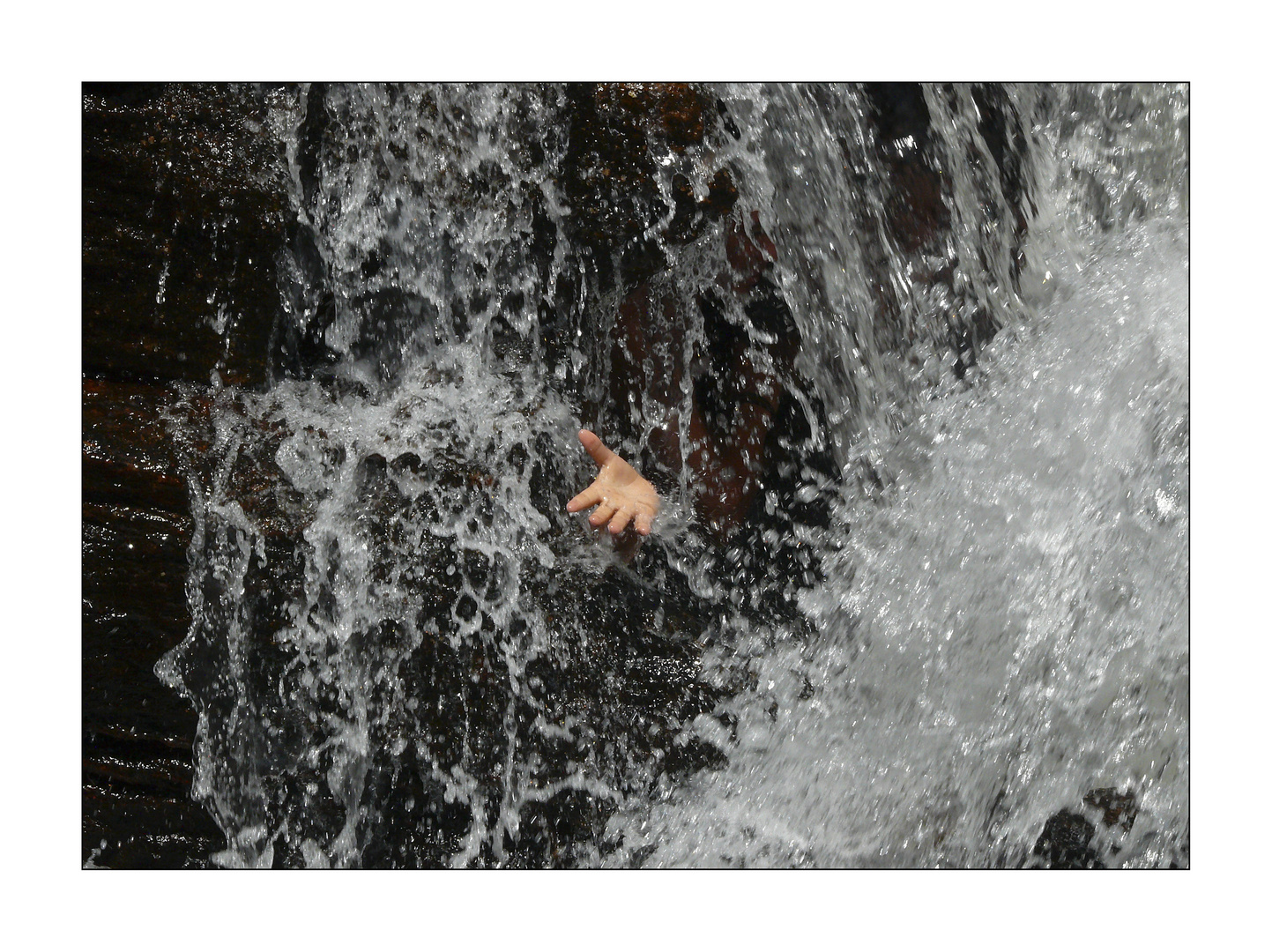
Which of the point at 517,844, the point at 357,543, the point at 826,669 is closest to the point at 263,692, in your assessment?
the point at 357,543

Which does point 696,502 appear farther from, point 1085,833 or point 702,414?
point 1085,833

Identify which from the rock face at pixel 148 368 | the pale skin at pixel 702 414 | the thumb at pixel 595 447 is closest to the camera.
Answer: the thumb at pixel 595 447

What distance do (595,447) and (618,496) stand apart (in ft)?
0.45

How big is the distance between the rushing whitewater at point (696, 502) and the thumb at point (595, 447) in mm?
183

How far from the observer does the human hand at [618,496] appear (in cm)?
132

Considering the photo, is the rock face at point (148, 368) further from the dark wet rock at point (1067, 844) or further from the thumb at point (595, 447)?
the dark wet rock at point (1067, 844)

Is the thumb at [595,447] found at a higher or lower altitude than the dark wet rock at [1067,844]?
higher

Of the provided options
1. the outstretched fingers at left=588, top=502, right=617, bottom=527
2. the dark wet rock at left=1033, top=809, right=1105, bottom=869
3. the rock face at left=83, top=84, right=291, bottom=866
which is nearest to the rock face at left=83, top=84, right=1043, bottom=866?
the rock face at left=83, top=84, right=291, bottom=866

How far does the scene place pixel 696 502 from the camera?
1.51 m

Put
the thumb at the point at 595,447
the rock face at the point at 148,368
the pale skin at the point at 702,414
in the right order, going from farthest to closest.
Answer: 1. the pale skin at the point at 702,414
2. the rock face at the point at 148,368
3. the thumb at the point at 595,447

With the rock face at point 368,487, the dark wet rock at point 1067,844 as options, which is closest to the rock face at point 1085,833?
the dark wet rock at point 1067,844

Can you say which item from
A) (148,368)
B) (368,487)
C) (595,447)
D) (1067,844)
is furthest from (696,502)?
(148,368)

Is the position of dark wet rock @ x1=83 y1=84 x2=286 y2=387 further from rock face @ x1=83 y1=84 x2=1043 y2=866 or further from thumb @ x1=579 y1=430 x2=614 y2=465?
thumb @ x1=579 y1=430 x2=614 y2=465

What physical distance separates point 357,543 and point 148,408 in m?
0.52
